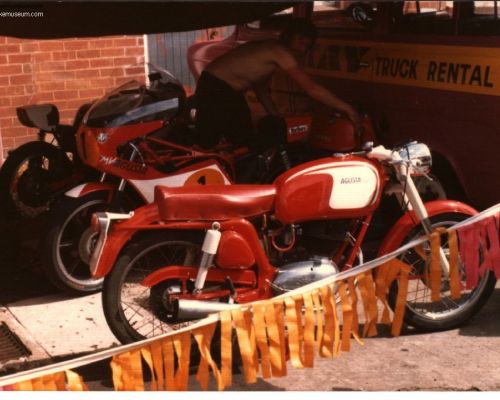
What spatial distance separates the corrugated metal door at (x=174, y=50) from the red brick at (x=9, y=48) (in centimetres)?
176

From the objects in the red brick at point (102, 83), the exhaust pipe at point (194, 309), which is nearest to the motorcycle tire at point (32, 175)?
the exhaust pipe at point (194, 309)

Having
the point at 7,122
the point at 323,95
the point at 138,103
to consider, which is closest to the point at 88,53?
the point at 7,122

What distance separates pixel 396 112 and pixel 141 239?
2.91 meters

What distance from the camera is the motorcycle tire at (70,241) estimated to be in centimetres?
602

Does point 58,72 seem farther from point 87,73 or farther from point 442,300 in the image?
point 442,300

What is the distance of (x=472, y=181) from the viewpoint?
6.64 meters

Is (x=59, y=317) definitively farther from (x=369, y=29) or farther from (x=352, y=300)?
(x=369, y=29)

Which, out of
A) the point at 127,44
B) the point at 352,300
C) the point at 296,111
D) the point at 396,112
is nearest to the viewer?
the point at 352,300

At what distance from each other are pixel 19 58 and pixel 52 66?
394mm

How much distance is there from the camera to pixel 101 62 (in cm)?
1055

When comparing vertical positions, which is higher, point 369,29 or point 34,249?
point 369,29

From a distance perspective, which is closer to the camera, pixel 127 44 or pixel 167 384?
pixel 167 384

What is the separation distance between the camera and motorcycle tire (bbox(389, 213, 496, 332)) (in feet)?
17.4

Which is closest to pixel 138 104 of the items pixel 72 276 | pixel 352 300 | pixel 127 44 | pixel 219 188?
pixel 72 276
